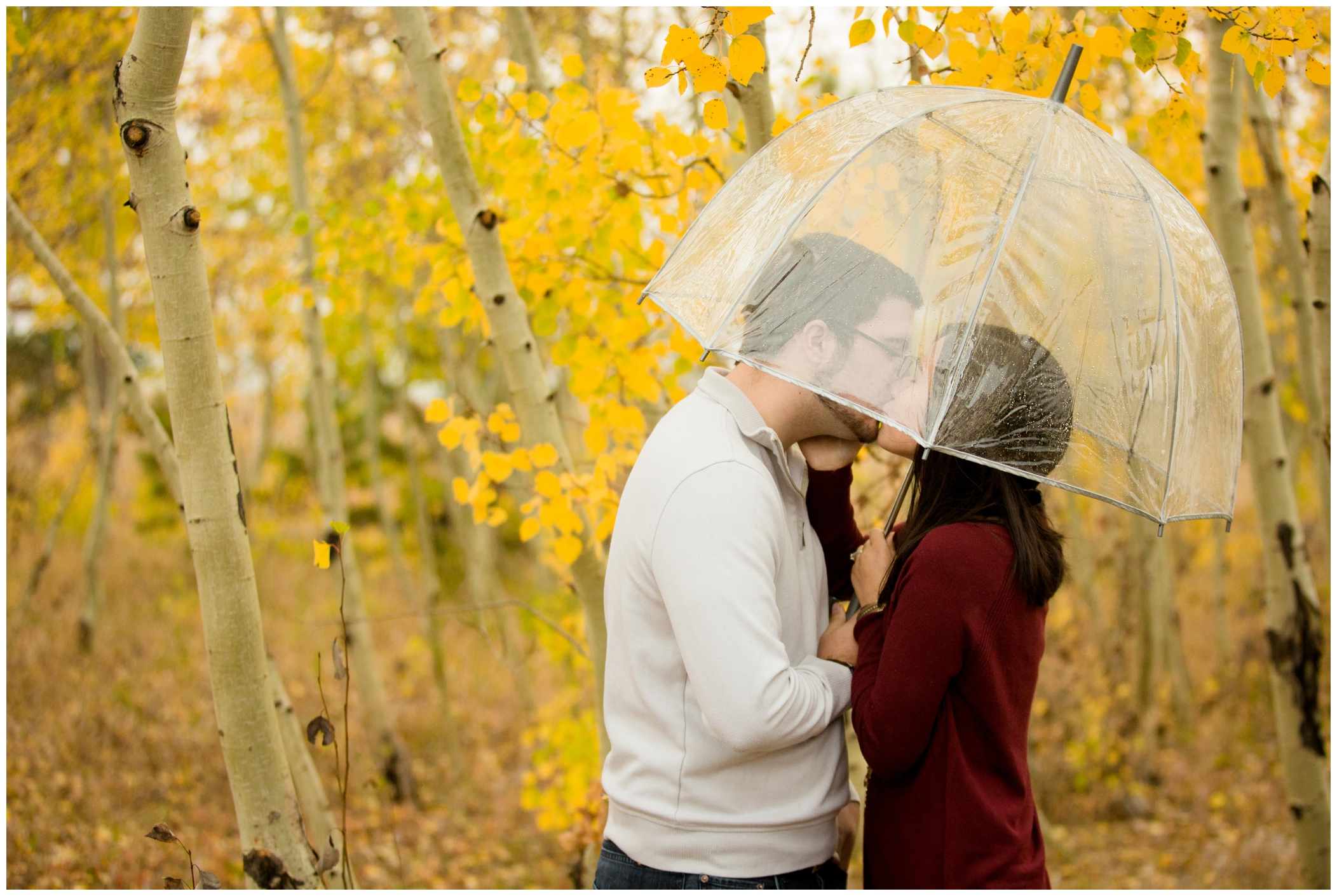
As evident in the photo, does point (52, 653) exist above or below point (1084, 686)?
above

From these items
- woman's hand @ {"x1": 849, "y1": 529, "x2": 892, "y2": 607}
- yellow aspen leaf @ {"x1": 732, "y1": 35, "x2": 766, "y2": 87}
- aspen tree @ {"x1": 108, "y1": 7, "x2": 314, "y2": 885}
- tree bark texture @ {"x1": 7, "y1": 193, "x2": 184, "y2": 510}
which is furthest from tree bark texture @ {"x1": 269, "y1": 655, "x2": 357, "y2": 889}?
yellow aspen leaf @ {"x1": 732, "y1": 35, "x2": 766, "y2": 87}

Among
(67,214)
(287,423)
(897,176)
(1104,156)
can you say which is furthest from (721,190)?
(287,423)

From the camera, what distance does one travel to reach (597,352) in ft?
9.50

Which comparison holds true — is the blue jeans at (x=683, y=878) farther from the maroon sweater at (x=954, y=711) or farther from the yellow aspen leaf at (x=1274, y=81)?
the yellow aspen leaf at (x=1274, y=81)

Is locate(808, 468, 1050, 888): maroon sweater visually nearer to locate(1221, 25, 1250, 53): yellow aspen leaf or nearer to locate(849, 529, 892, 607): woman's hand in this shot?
locate(849, 529, 892, 607): woman's hand

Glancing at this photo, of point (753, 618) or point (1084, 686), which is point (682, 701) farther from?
point (1084, 686)

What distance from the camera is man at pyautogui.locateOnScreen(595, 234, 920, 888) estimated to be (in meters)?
1.43

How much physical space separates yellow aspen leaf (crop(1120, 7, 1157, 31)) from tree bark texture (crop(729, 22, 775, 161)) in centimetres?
87

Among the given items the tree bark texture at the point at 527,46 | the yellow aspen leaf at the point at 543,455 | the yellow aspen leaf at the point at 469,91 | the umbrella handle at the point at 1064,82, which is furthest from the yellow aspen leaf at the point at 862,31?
the tree bark texture at the point at 527,46

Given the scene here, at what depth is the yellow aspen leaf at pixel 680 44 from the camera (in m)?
1.84

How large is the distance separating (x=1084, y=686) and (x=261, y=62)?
24.5ft

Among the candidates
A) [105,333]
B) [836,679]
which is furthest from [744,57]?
[105,333]

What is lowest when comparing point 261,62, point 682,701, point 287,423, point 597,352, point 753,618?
point 682,701

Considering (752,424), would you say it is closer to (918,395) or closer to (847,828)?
(918,395)
